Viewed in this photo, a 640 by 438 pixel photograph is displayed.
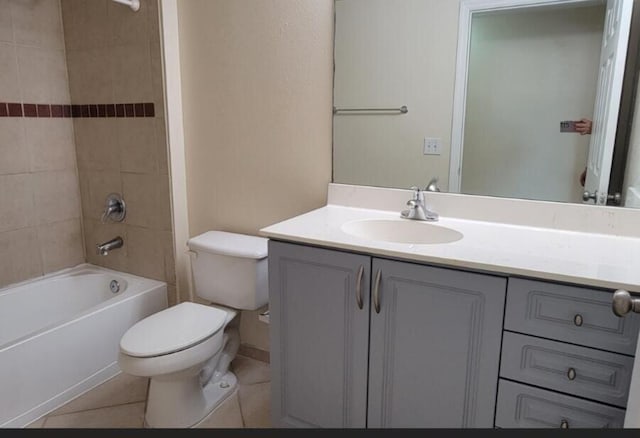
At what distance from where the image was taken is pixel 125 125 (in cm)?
200

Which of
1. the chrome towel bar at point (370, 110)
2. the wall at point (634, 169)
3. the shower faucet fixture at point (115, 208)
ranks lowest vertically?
the shower faucet fixture at point (115, 208)

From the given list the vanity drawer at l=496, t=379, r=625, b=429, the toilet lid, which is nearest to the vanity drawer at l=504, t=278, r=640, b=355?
the vanity drawer at l=496, t=379, r=625, b=429

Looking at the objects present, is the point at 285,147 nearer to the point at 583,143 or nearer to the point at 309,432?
the point at 583,143

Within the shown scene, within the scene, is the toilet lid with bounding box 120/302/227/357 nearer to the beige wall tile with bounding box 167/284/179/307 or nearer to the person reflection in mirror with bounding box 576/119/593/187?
the beige wall tile with bounding box 167/284/179/307

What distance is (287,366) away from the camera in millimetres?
1374

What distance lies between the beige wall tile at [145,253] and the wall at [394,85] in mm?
960

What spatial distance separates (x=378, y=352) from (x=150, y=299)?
1232 millimetres

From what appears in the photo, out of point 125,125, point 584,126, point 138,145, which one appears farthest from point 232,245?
point 584,126

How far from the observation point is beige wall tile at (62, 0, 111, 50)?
196 cm

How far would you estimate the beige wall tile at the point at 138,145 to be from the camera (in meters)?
1.95

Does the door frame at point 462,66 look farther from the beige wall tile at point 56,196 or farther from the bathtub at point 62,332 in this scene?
the beige wall tile at point 56,196

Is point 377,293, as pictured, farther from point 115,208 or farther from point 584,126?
point 115,208

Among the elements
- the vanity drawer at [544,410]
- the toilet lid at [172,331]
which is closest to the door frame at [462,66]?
the vanity drawer at [544,410]

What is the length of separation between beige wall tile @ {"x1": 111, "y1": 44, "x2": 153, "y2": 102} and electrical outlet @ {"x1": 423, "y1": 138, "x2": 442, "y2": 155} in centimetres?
119
